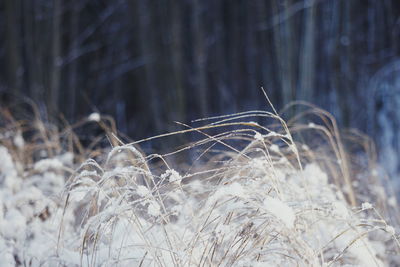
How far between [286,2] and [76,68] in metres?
3.50

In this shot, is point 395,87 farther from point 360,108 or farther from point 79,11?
point 79,11

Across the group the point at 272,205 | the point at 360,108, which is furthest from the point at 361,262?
the point at 360,108

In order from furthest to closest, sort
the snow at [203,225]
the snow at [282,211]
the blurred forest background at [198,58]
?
the blurred forest background at [198,58], the snow at [203,225], the snow at [282,211]

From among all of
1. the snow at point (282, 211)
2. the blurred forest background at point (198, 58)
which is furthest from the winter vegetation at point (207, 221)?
the blurred forest background at point (198, 58)

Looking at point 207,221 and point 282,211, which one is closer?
point 282,211

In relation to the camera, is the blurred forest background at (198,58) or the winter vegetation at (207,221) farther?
the blurred forest background at (198,58)

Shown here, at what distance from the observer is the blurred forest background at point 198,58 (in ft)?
19.6

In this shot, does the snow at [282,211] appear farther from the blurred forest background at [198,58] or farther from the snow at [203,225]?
the blurred forest background at [198,58]

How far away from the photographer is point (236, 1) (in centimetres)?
732

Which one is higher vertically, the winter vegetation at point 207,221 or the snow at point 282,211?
the snow at point 282,211

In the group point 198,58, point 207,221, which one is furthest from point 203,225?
point 198,58

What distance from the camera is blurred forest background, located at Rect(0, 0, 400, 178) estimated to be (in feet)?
19.6

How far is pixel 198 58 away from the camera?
699cm

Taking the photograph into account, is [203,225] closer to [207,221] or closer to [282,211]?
[207,221]
